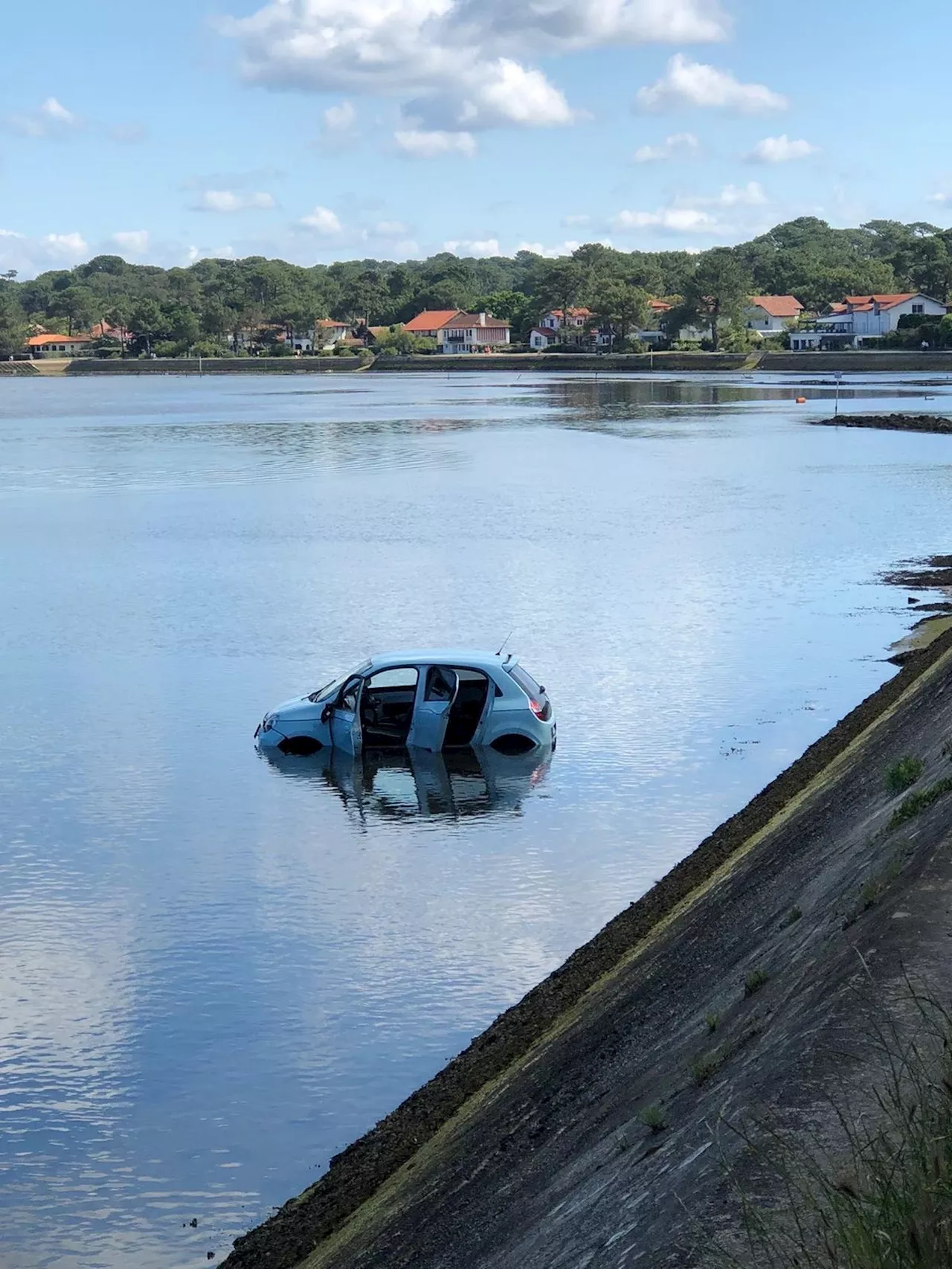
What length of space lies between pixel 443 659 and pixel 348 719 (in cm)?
181

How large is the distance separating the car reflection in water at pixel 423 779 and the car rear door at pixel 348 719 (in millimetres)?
153

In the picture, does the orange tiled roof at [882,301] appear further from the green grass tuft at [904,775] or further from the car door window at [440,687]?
the green grass tuft at [904,775]

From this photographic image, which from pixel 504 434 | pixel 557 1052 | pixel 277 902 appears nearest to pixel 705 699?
pixel 277 902

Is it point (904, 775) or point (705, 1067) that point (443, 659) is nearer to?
point (904, 775)

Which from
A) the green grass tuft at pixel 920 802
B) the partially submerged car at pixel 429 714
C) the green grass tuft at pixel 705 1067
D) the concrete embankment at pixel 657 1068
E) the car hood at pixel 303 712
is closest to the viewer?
the concrete embankment at pixel 657 1068

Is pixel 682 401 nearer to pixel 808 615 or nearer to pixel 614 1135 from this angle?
pixel 808 615

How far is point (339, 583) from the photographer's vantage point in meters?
39.6

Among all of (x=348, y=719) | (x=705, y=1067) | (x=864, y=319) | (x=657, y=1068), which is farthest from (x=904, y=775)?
(x=864, y=319)

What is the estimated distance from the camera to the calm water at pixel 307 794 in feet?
39.3

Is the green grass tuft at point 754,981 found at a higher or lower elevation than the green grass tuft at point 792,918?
higher

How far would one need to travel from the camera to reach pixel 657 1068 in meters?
9.21

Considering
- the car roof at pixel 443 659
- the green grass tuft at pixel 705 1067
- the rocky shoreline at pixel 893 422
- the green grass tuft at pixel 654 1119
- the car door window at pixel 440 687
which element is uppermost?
the green grass tuft at pixel 705 1067

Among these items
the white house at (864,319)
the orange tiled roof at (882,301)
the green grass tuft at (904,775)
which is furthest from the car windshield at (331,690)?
the orange tiled roof at (882,301)

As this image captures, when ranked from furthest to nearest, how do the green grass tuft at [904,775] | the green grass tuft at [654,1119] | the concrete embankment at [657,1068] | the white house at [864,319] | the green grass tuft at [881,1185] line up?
the white house at [864,319] < the green grass tuft at [904,775] < the green grass tuft at [654,1119] < the concrete embankment at [657,1068] < the green grass tuft at [881,1185]
